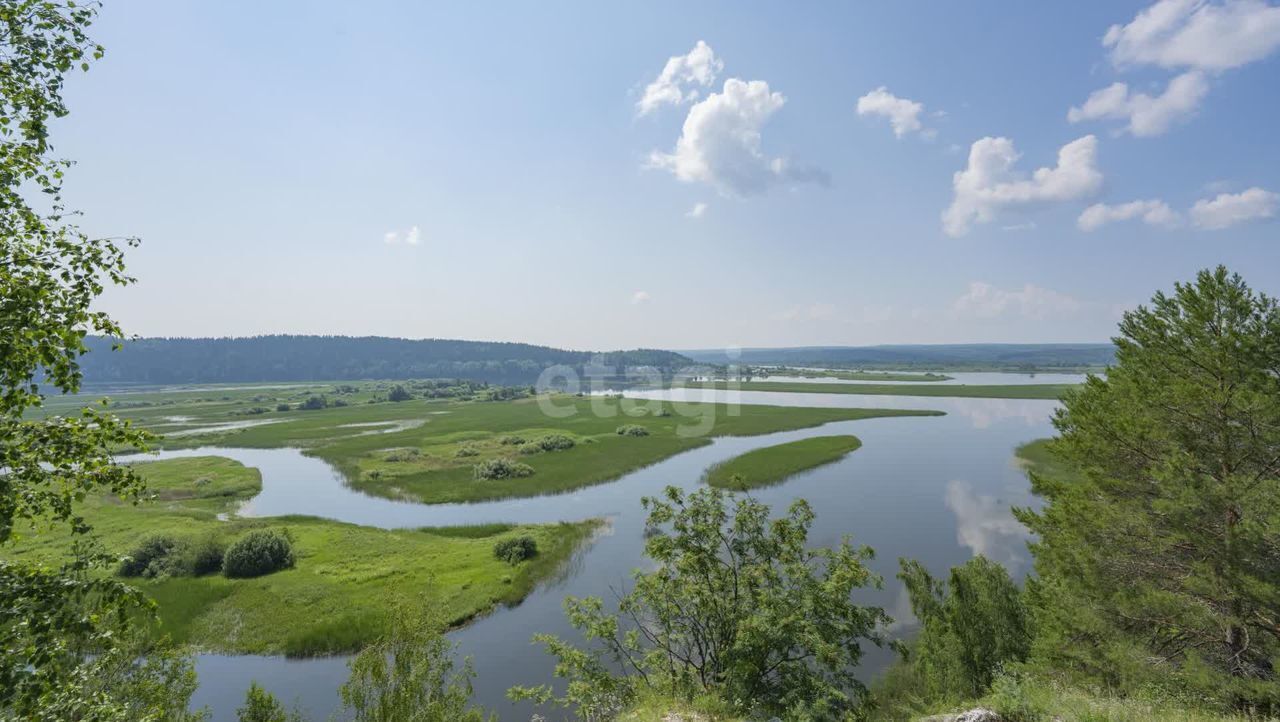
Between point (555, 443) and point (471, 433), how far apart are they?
22282 mm

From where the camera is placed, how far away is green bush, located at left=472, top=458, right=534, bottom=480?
2392 inches

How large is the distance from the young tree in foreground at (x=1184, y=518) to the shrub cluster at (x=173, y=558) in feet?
149

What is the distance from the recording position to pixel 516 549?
36594mm

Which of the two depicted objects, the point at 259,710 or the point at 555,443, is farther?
the point at 555,443

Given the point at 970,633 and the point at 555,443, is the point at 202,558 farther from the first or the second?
the point at 555,443

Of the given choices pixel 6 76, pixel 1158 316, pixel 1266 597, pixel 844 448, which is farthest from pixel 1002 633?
pixel 844 448

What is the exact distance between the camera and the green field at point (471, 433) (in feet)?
199

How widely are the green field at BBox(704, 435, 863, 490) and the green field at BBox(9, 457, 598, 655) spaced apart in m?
19.5

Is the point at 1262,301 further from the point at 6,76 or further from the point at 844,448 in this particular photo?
the point at 844,448

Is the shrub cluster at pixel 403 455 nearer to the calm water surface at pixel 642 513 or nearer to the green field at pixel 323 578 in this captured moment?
the calm water surface at pixel 642 513

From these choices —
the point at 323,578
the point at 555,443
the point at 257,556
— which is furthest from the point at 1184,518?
the point at 555,443

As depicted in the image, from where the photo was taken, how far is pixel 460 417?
386ft

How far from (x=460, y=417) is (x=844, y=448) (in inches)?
3192

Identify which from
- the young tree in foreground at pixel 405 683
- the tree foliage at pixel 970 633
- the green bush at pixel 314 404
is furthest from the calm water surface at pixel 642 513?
the green bush at pixel 314 404
